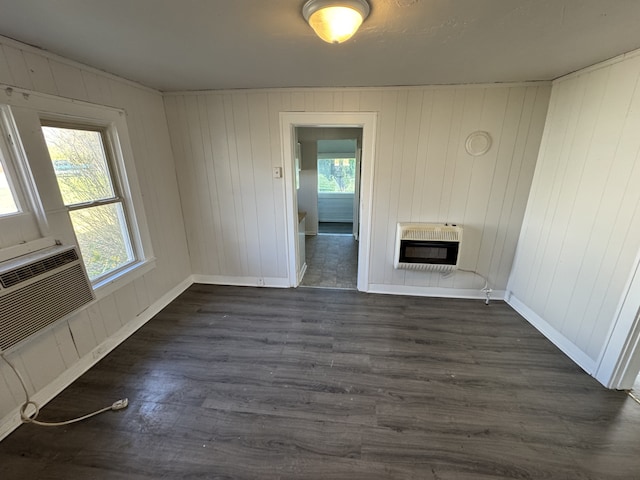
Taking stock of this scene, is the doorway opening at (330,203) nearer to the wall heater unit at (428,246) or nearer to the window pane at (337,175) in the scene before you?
the window pane at (337,175)

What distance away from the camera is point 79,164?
6.94 feet

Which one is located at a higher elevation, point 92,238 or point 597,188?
point 597,188

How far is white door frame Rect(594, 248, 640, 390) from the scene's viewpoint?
1759 millimetres

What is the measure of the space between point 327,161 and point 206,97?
4.68 metres

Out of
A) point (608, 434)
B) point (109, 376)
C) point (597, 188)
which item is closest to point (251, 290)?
point (109, 376)

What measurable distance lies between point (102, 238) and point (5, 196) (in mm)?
729

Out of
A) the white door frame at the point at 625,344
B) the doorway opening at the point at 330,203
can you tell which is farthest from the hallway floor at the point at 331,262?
the white door frame at the point at 625,344

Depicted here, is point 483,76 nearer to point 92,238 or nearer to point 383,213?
point 383,213

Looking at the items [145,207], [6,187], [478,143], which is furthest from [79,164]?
[478,143]

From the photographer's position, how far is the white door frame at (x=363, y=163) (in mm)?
2785

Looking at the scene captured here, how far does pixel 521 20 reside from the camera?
1.38 meters

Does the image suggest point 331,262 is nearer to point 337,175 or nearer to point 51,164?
point 51,164

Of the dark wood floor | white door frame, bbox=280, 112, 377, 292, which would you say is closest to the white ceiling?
white door frame, bbox=280, 112, 377, 292

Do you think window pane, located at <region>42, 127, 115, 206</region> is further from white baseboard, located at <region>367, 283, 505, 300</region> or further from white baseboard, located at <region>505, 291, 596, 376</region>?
white baseboard, located at <region>505, 291, 596, 376</region>
